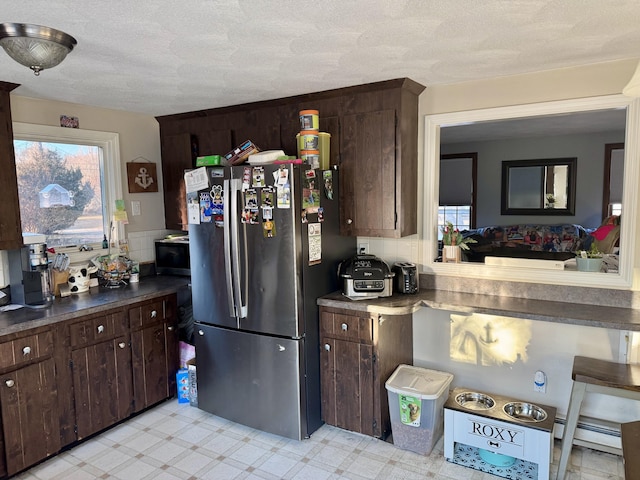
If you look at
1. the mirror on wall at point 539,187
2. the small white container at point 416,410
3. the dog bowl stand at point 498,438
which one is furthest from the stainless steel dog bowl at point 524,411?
the mirror on wall at point 539,187

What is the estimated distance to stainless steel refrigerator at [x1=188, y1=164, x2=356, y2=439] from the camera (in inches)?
108

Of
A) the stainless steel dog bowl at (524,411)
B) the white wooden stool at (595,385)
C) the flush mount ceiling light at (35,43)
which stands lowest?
the stainless steel dog bowl at (524,411)

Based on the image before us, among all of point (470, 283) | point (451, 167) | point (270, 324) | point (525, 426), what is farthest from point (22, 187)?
point (451, 167)

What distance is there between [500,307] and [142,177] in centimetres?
296

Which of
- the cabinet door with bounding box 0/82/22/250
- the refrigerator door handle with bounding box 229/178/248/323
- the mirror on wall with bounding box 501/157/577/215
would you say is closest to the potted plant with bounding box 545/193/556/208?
the mirror on wall with bounding box 501/157/577/215

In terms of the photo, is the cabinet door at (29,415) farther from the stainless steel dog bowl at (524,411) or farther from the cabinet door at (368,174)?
the stainless steel dog bowl at (524,411)

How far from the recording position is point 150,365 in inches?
127

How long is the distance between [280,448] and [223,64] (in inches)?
90.0

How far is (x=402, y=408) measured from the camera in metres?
2.69

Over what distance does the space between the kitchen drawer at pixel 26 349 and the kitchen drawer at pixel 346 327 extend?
5.30ft

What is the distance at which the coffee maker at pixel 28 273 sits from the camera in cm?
284

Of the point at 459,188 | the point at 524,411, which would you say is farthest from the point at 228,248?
the point at 459,188

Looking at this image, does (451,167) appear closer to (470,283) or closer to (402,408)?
(470,283)

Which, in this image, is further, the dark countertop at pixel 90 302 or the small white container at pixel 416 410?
the small white container at pixel 416 410
